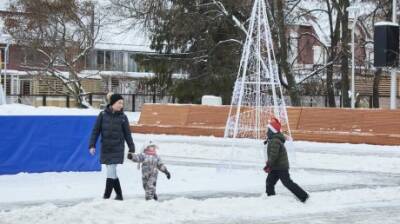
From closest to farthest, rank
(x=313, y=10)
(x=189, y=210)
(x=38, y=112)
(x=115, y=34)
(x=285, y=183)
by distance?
(x=189, y=210)
(x=285, y=183)
(x=38, y=112)
(x=313, y=10)
(x=115, y=34)

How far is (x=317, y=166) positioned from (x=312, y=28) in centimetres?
3022

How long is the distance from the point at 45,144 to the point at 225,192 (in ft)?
12.6

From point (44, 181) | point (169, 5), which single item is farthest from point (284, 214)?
point (169, 5)

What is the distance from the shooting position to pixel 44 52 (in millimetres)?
44250

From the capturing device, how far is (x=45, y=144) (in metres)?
14.5

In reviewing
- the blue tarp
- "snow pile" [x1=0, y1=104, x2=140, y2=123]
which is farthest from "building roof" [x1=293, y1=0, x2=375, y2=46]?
the blue tarp

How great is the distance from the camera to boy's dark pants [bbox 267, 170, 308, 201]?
1146 cm

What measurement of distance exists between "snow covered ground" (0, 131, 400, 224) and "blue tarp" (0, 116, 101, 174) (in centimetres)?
26

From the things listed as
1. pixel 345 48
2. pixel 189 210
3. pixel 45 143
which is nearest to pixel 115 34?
pixel 345 48

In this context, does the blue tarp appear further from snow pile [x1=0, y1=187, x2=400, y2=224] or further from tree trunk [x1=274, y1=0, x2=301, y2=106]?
tree trunk [x1=274, y1=0, x2=301, y2=106]

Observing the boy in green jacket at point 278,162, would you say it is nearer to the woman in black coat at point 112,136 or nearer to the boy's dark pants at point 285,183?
the boy's dark pants at point 285,183

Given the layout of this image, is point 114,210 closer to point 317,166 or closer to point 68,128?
A: point 68,128

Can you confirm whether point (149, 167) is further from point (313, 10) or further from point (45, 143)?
point (313, 10)

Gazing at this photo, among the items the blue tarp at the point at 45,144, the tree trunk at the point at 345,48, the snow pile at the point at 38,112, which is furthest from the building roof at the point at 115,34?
the blue tarp at the point at 45,144
